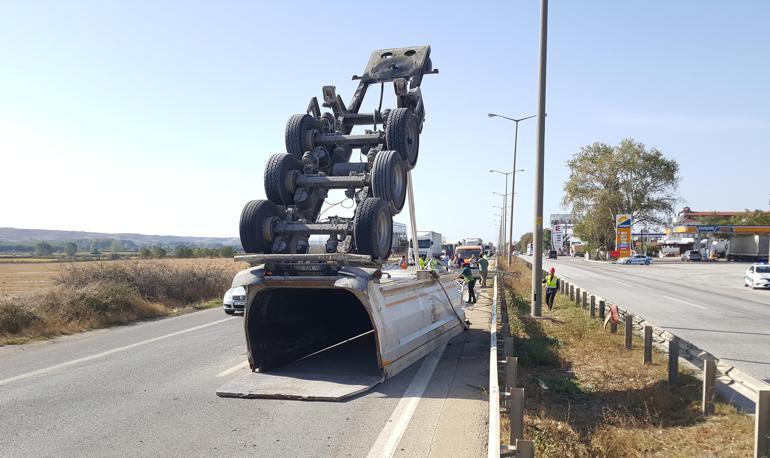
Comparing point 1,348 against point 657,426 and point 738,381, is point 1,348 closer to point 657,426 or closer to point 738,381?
point 657,426

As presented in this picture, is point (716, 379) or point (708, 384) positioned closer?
point (708, 384)

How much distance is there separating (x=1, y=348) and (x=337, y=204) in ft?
24.8

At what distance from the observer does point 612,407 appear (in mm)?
7891

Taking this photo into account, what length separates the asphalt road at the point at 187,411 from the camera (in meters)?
5.85

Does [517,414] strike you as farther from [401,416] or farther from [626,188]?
[626,188]

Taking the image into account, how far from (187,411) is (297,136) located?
16.6 feet

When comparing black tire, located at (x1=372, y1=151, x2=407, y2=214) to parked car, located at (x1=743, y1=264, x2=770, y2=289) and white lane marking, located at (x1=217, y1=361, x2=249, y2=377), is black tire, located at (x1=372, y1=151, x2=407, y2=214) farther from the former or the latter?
parked car, located at (x1=743, y1=264, x2=770, y2=289)

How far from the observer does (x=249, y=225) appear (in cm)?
889

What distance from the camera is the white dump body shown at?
800 centimetres

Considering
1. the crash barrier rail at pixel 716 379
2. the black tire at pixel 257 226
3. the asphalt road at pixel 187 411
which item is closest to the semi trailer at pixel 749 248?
the crash barrier rail at pixel 716 379

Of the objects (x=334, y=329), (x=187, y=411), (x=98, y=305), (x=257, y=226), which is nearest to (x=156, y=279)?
(x=98, y=305)

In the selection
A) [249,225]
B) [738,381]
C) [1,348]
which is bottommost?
[1,348]

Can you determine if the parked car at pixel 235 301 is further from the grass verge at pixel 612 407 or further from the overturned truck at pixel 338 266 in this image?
the grass verge at pixel 612 407

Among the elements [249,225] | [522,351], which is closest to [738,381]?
[522,351]
